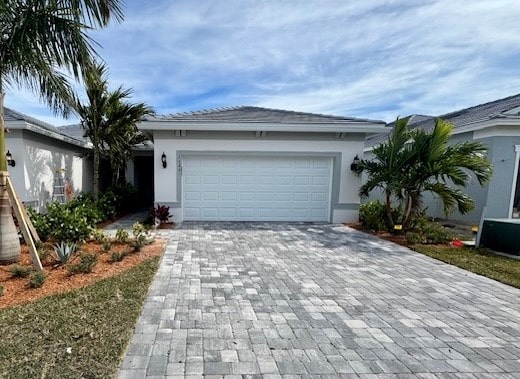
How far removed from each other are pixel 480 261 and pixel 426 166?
2.57 meters

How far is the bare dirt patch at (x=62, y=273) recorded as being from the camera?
373 cm

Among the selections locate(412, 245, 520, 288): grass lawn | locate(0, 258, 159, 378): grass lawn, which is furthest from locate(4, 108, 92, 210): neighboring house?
locate(412, 245, 520, 288): grass lawn

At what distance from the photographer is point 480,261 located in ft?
18.9

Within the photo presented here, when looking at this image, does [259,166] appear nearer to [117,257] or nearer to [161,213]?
[161,213]

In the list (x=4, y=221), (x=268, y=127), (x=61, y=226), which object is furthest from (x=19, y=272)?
(x=268, y=127)

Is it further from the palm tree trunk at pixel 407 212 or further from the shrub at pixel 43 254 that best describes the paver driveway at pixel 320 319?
the palm tree trunk at pixel 407 212

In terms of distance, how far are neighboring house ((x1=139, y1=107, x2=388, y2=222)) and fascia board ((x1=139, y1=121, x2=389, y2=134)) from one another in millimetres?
31

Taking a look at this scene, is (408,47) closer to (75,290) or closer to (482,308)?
(482,308)

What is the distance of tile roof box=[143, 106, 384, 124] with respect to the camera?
8820 millimetres

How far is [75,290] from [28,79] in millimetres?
3667

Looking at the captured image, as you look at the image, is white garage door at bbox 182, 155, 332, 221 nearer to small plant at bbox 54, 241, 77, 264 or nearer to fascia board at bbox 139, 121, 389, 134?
A: fascia board at bbox 139, 121, 389, 134

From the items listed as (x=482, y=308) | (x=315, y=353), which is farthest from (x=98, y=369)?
(x=482, y=308)

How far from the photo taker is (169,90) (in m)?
12.9

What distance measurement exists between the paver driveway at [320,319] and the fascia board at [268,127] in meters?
4.24
